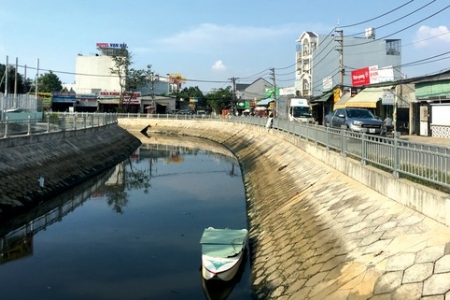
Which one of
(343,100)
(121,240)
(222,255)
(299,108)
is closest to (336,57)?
(299,108)

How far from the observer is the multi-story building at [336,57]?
68.6 meters

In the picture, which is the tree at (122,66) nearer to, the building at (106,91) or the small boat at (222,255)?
the building at (106,91)

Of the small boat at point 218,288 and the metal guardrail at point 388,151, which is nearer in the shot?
the metal guardrail at point 388,151

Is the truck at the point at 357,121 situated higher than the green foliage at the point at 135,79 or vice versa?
the green foliage at the point at 135,79

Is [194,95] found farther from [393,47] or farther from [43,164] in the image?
[43,164]

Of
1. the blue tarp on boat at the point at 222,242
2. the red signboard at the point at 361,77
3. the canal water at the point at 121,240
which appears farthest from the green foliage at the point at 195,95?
the blue tarp on boat at the point at 222,242

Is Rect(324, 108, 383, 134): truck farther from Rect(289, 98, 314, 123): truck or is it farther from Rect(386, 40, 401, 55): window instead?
Rect(386, 40, 401, 55): window

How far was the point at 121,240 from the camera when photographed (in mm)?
15445

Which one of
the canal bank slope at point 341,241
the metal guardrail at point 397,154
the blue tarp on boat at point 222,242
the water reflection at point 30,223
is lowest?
the water reflection at point 30,223

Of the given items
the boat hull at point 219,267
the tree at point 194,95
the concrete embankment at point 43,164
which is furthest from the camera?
the tree at point 194,95

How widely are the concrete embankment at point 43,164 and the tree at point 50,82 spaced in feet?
283

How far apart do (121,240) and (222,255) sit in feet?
19.4

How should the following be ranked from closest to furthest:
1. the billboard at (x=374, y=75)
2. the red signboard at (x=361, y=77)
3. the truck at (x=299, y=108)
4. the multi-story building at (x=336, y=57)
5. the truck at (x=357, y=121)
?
the truck at (x=357, y=121) < the billboard at (x=374, y=75) < the red signboard at (x=361, y=77) < the truck at (x=299, y=108) < the multi-story building at (x=336, y=57)

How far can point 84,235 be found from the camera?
16203mm
